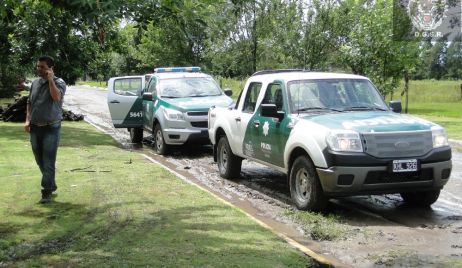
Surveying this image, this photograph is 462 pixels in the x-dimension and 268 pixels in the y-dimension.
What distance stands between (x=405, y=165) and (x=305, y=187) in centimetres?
132

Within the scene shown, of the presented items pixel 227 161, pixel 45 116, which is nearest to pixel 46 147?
pixel 45 116

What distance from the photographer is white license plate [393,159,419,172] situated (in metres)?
6.93

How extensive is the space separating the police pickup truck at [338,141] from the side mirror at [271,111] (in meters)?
0.01

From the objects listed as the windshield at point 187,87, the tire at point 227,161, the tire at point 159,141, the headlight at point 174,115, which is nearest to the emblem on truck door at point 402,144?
the tire at point 227,161

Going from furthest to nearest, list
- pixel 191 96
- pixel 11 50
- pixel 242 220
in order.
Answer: pixel 11 50 < pixel 191 96 < pixel 242 220

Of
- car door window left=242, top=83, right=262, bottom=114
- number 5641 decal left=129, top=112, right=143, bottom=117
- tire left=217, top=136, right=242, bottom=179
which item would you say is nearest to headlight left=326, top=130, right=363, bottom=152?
car door window left=242, top=83, right=262, bottom=114

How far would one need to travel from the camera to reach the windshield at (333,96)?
816cm

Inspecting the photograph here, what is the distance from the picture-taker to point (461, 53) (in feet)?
287

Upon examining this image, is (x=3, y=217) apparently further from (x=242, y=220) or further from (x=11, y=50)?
(x=11, y=50)

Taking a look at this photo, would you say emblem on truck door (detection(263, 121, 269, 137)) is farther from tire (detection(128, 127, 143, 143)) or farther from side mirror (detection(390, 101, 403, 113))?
tire (detection(128, 127, 143, 143))

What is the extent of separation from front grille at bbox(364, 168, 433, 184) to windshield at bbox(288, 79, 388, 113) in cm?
136

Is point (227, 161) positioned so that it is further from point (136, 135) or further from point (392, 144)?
point (136, 135)

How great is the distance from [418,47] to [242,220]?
19155mm

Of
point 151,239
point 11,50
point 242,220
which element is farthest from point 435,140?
point 11,50
